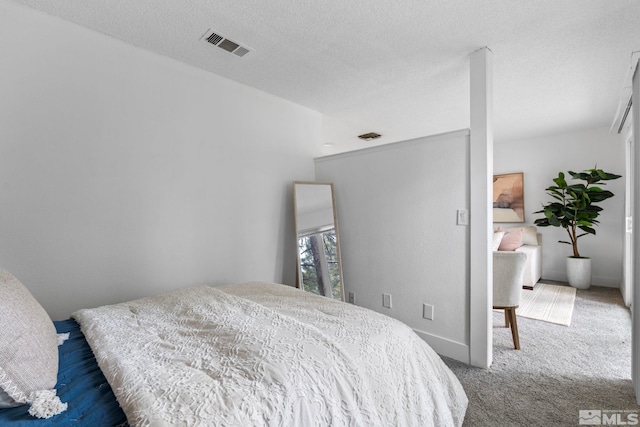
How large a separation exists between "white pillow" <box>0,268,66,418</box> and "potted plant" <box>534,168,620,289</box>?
5.66 m

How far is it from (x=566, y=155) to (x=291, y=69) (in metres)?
4.87

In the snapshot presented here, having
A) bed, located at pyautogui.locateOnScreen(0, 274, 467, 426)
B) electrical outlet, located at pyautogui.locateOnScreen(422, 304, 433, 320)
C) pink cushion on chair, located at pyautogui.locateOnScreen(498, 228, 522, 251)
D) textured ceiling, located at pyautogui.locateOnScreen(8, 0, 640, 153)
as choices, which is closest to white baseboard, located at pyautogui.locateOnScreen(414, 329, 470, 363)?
electrical outlet, located at pyautogui.locateOnScreen(422, 304, 433, 320)

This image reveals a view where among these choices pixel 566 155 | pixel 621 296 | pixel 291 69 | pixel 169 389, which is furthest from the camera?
pixel 566 155

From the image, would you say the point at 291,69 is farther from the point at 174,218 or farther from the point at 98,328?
the point at 98,328

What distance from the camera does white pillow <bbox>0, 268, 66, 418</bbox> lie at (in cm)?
80

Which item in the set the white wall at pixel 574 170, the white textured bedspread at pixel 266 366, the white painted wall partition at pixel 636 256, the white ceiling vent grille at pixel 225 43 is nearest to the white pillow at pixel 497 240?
the white wall at pixel 574 170

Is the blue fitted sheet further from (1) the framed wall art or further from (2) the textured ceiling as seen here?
(1) the framed wall art

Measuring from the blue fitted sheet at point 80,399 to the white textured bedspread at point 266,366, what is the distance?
1.6 inches

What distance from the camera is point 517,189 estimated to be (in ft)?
17.5

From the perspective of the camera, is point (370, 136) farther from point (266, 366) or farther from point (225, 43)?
point (266, 366)

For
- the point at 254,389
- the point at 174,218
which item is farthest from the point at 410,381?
the point at 174,218

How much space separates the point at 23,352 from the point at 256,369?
0.66 meters

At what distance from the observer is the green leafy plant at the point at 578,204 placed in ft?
14.3

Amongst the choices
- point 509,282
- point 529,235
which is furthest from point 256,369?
point 529,235
